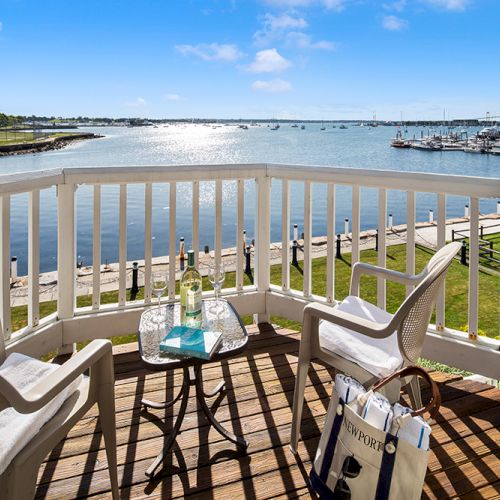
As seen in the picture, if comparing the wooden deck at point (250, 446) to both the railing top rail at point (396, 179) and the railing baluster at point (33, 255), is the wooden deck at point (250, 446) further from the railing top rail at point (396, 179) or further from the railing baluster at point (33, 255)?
the railing top rail at point (396, 179)

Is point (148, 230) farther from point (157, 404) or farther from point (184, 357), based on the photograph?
point (184, 357)

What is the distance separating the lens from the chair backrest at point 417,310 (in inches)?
56.5

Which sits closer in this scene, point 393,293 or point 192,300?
point 192,300

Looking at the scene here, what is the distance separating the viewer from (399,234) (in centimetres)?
929

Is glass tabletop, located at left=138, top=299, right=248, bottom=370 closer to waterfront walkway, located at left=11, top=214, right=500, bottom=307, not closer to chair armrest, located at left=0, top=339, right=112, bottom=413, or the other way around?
chair armrest, located at left=0, top=339, right=112, bottom=413

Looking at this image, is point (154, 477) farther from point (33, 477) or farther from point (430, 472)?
point (430, 472)

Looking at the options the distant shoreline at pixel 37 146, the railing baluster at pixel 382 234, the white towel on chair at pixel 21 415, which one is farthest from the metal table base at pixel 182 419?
the distant shoreline at pixel 37 146

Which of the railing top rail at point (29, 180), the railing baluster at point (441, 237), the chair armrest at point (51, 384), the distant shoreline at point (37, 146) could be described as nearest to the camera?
the chair armrest at point (51, 384)

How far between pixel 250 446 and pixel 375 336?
824 mm

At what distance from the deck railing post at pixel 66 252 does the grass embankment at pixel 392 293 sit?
1001 mm

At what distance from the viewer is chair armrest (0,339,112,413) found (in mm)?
981

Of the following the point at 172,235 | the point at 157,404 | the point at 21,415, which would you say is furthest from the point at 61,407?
the point at 172,235

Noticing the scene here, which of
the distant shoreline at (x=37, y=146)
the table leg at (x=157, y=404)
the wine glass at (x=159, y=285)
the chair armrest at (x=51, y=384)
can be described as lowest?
the table leg at (x=157, y=404)

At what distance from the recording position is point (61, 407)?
4.12 ft
